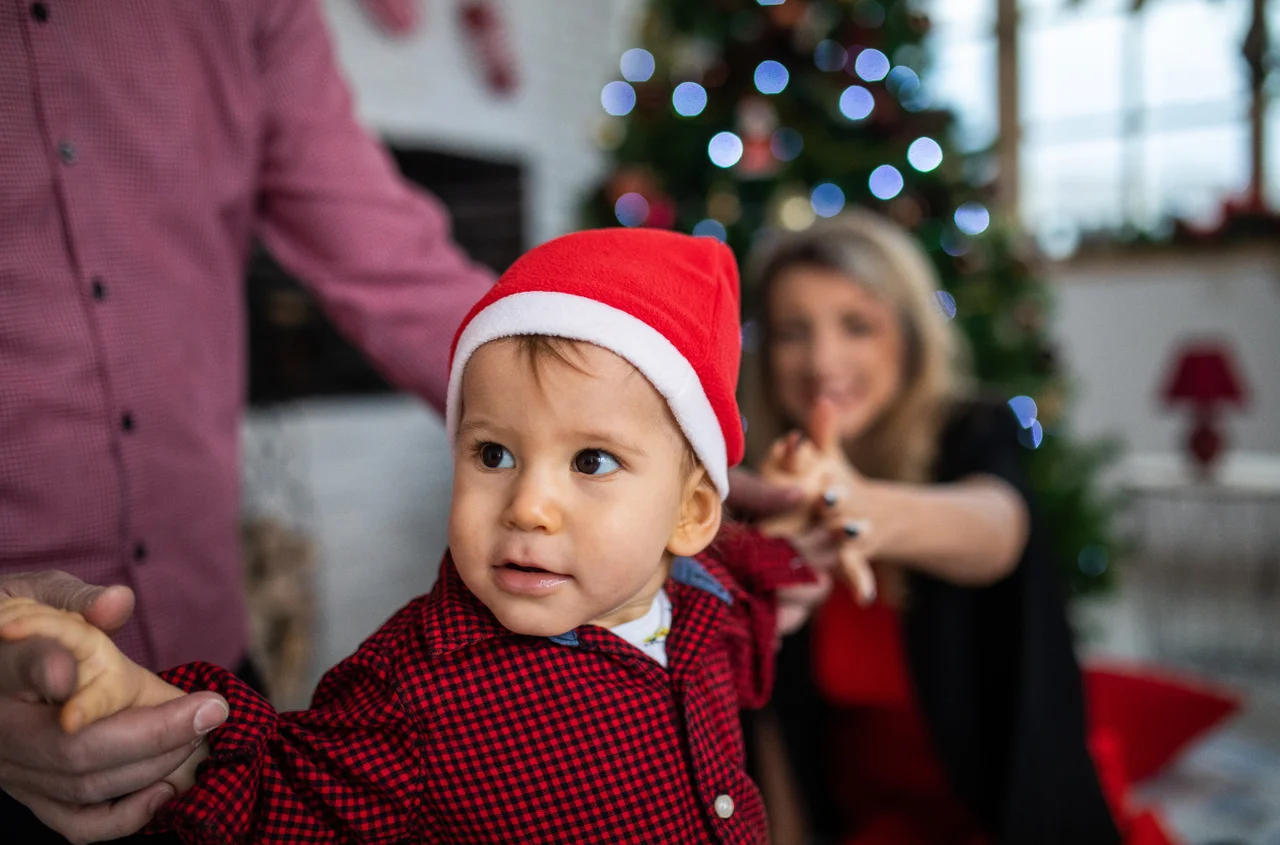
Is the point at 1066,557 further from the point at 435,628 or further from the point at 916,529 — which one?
the point at 435,628

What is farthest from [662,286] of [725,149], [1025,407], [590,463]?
[725,149]

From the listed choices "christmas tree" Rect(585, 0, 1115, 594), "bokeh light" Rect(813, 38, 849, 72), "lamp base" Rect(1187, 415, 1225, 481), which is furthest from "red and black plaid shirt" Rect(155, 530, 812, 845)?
"lamp base" Rect(1187, 415, 1225, 481)

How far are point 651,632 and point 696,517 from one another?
0.10 m

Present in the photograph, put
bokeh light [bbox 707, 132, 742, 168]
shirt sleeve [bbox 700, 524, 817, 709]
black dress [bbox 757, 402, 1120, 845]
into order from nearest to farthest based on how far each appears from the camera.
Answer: shirt sleeve [bbox 700, 524, 817, 709], black dress [bbox 757, 402, 1120, 845], bokeh light [bbox 707, 132, 742, 168]

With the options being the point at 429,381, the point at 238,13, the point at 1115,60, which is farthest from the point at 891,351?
the point at 1115,60

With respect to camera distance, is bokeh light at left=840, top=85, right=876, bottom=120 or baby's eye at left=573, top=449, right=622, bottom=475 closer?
baby's eye at left=573, top=449, right=622, bottom=475

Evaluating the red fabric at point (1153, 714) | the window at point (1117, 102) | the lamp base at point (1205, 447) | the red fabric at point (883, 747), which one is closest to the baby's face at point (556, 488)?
the red fabric at point (883, 747)

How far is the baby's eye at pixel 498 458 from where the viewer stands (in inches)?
24.3

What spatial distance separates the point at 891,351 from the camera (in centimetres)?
154

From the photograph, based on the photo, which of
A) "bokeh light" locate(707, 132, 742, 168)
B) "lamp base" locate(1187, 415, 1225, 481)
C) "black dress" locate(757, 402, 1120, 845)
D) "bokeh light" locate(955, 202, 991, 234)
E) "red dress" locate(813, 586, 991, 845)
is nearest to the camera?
"black dress" locate(757, 402, 1120, 845)

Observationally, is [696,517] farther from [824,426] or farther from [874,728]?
[874,728]

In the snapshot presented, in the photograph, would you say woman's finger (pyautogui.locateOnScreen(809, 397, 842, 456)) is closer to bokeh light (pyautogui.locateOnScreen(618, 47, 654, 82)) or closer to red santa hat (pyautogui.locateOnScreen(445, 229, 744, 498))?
red santa hat (pyautogui.locateOnScreen(445, 229, 744, 498))

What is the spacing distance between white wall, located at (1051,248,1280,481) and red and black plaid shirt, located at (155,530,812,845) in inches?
141

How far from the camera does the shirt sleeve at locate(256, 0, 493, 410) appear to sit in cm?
93
